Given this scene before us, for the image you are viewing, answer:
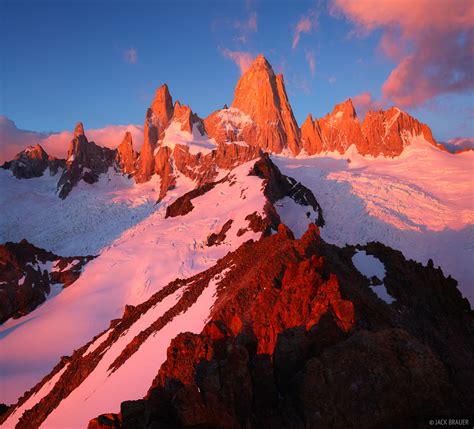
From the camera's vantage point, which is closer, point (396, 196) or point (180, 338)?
point (180, 338)

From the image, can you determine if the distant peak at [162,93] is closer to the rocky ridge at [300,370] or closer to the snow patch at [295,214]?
the snow patch at [295,214]

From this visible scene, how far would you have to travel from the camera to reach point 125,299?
41.8 metres

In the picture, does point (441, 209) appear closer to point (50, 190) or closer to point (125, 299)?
point (125, 299)

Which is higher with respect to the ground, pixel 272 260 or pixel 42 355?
pixel 272 260

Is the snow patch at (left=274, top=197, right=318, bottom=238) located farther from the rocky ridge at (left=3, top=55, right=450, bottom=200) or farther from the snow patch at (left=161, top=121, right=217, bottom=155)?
the snow patch at (left=161, top=121, right=217, bottom=155)

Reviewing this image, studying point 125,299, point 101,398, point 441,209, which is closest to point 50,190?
point 125,299

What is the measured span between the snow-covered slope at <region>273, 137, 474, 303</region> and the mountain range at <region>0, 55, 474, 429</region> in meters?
0.42

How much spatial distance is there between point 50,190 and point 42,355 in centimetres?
9866

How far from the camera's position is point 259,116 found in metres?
159

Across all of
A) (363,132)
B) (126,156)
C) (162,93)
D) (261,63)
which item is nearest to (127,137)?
(126,156)

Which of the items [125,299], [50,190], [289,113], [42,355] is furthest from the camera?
[289,113]

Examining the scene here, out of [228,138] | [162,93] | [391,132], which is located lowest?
[391,132]

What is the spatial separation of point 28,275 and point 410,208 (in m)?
62.4

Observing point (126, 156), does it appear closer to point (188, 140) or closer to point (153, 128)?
point (153, 128)
